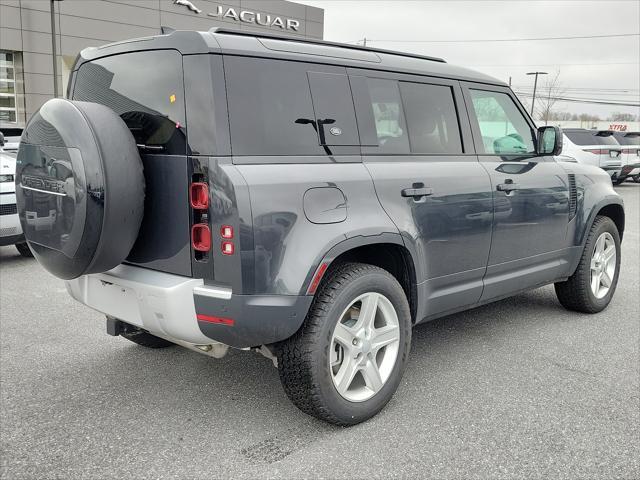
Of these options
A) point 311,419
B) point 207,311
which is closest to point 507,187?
point 311,419

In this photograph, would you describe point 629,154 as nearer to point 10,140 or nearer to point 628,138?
point 628,138

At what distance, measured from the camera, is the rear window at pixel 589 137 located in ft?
55.8

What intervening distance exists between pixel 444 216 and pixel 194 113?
1653 millimetres

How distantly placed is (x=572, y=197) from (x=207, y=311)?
10.8ft

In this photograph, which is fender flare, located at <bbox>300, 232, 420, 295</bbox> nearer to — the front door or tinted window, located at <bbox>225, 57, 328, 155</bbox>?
tinted window, located at <bbox>225, 57, 328, 155</bbox>

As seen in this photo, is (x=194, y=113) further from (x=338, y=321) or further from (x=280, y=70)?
(x=338, y=321)

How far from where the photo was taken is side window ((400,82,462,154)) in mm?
3646

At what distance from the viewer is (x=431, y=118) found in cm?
379

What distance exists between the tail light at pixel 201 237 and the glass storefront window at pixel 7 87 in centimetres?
2513

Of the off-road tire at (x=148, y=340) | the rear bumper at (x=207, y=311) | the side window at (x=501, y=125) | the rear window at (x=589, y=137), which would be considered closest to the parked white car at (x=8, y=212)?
the off-road tire at (x=148, y=340)

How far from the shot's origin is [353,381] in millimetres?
3328

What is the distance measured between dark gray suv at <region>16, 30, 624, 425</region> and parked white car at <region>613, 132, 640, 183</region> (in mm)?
16373

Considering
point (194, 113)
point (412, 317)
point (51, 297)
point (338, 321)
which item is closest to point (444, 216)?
point (412, 317)

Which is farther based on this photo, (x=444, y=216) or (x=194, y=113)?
(x=444, y=216)
